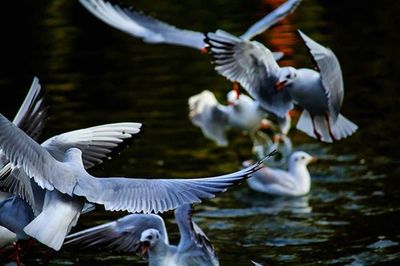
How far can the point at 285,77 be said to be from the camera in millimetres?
8867

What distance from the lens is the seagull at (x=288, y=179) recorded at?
10984 mm

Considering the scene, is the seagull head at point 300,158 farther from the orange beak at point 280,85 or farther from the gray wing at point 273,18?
the orange beak at point 280,85

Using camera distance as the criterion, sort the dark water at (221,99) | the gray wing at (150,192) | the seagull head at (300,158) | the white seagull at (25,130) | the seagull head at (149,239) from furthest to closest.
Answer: the seagull head at (300,158) < the dark water at (221,99) < the white seagull at (25,130) < the seagull head at (149,239) < the gray wing at (150,192)

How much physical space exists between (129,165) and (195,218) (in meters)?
1.88

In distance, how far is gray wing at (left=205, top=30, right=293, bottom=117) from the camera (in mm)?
8977

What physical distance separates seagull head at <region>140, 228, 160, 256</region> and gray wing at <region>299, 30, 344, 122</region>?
1823mm

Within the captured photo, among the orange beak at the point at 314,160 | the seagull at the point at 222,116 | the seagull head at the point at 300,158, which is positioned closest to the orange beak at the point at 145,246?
the seagull head at the point at 300,158

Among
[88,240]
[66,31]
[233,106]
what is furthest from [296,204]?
[66,31]

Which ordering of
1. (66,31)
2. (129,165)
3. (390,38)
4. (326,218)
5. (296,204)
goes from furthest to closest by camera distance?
(66,31), (390,38), (129,165), (296,204), (326,218)

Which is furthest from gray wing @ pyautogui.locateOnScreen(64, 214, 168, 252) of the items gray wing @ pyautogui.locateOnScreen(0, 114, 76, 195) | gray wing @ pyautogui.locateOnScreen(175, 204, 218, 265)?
gray wing @ pyautogui.locateOnScreen(0, 114, 76, 195)

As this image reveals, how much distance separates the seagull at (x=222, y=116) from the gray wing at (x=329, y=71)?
10.1ft

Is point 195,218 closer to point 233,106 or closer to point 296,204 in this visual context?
point 296,204

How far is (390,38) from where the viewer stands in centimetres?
1708

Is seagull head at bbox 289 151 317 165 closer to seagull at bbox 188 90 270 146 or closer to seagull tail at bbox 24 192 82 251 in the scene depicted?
seagull at bbox 188 90 270 146
